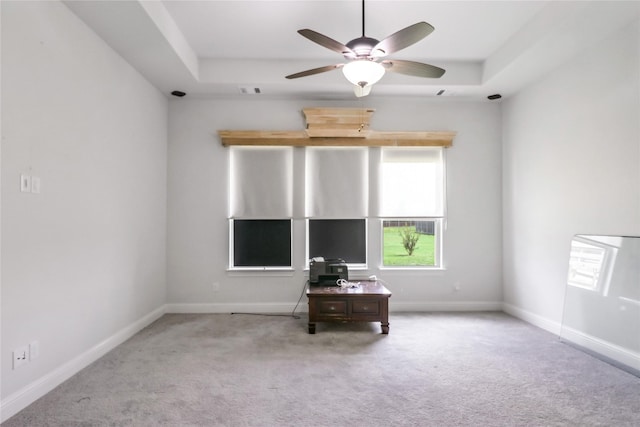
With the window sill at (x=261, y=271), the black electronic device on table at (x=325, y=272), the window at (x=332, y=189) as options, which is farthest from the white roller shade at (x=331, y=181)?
the window sill at (x=261, y=271)

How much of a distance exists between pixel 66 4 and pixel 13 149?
1.22 m

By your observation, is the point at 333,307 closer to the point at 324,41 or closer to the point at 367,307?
the point at 367,307

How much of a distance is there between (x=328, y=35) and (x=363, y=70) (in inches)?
49.0

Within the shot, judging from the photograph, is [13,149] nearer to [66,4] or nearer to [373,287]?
[66,4]

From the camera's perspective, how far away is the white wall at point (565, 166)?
2.79 m

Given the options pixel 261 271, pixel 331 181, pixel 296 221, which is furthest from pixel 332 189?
pixel 261 271

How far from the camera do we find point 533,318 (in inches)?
151

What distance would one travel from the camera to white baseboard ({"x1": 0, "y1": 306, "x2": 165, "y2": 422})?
204cm

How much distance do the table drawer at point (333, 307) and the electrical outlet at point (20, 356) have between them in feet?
7.81

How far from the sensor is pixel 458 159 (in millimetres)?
4418

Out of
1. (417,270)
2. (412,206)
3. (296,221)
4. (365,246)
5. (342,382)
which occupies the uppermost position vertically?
(412,206)

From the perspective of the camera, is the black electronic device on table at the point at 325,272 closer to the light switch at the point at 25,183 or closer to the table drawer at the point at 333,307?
the table drawer at the point at 333,307

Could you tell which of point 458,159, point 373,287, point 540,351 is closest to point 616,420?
point 540,351

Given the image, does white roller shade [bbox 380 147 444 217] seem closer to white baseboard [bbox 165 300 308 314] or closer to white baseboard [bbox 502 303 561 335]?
white baseboard [bbox 502 303 561 335]
